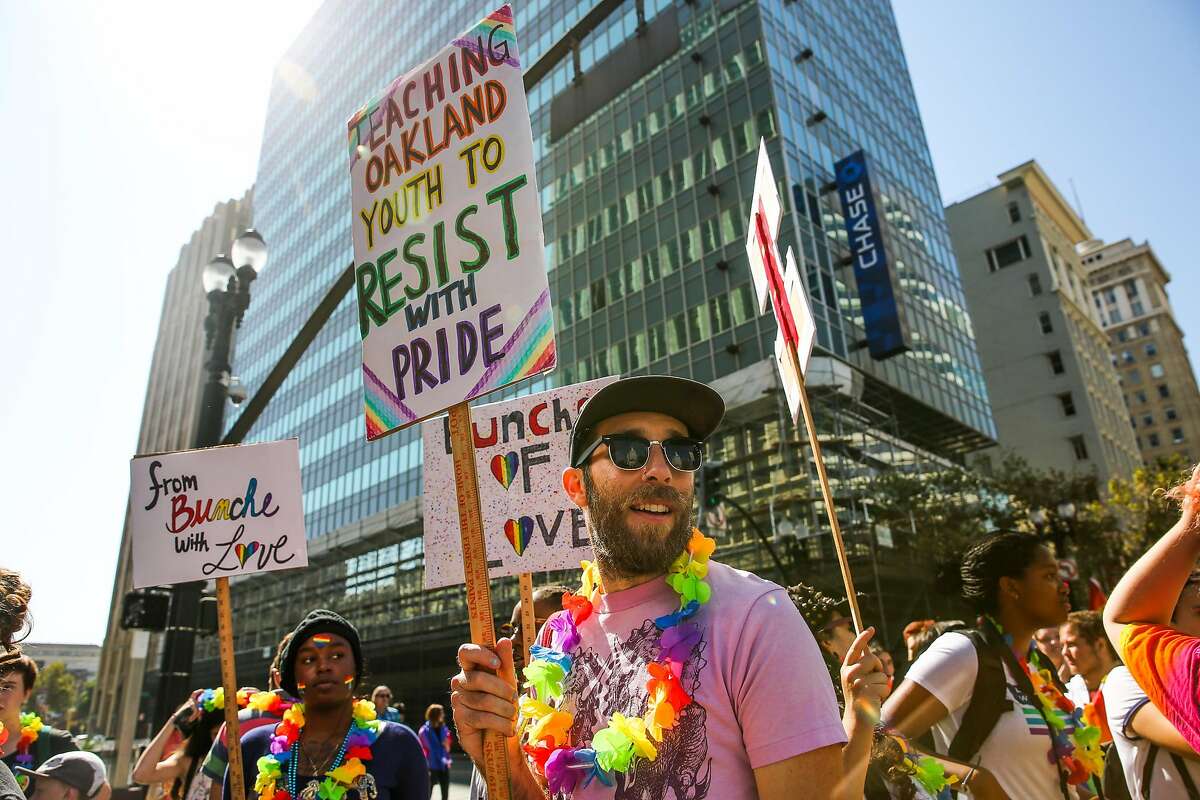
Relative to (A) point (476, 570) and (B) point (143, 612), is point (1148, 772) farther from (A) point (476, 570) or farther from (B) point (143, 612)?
(B) point (143, 612)

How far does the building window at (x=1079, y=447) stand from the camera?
4875 cm

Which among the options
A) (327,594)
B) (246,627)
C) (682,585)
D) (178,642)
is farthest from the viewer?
(246,627)

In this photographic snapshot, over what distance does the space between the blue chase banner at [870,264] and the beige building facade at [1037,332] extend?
25366 millimetres

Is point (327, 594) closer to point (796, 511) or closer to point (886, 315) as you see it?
point (796, 511)

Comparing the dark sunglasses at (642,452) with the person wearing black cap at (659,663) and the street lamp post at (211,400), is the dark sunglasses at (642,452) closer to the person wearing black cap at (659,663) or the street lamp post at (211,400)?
the person wearing black cap at (659,663)

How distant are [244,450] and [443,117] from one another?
3.07 metres

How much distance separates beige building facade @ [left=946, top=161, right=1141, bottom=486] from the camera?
49906 mm

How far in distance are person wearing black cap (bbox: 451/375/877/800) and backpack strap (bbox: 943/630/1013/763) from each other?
57.0 inches

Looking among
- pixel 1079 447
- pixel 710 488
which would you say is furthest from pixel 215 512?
pixel 1079 447

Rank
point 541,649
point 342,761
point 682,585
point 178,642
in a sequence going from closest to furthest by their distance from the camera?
point 682,585 → point 541,649 → point 342,761 → point 178,642

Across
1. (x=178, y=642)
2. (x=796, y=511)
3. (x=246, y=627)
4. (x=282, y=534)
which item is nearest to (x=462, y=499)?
(x=282, y=534)

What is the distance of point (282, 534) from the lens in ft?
15.6

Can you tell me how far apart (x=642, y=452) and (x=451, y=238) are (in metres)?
0.90

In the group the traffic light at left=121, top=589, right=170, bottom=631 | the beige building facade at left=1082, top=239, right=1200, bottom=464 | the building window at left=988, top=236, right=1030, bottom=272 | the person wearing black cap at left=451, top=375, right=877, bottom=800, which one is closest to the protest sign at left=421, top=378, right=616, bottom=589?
the person wearing black cap at left=451, top=375, right=877, bottom=800
